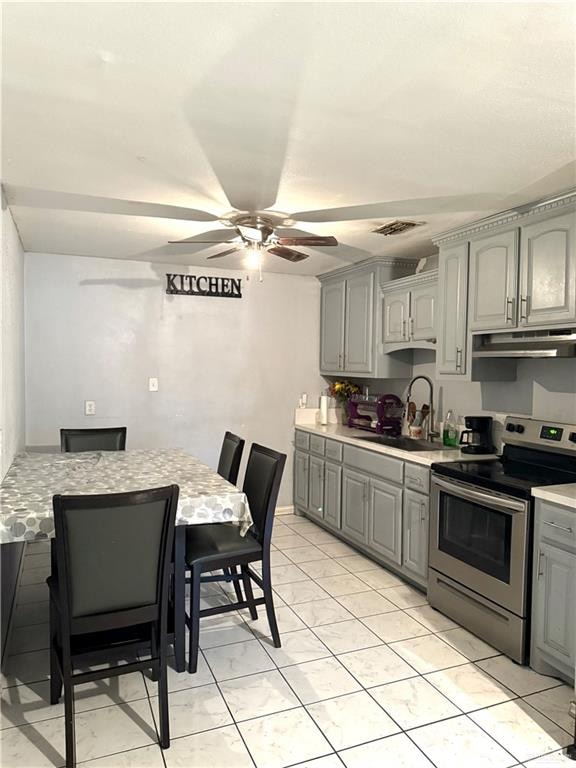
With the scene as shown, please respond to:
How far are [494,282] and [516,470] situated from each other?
42.0 inches

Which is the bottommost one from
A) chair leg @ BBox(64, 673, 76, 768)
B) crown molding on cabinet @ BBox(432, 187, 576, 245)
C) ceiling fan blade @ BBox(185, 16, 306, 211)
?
chair leg @ BBox(64, 673, 76, 768)

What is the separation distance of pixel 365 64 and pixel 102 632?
217 centimetres

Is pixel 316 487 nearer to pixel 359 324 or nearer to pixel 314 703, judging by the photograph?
pixel 359 324

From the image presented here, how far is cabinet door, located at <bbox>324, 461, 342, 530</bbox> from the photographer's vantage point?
422 cm

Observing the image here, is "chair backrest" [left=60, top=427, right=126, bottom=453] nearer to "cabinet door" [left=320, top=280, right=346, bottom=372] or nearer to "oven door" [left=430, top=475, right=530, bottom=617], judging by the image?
"cabinet door" [left=320, top=280, right=346, bottom=372]

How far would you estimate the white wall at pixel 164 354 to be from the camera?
4.15m

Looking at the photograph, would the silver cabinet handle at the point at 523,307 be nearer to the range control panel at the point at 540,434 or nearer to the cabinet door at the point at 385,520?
the range control panel at the point at 540,434

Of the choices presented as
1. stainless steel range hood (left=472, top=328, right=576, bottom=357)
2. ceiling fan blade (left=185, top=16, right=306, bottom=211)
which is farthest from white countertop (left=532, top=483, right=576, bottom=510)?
ceiling fan blade (left=185, top=16, right=306, bottom=211)

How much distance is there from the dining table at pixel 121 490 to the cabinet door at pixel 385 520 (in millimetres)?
1302

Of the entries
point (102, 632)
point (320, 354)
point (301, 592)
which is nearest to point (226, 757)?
point (102, 632)

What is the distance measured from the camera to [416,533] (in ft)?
10.7

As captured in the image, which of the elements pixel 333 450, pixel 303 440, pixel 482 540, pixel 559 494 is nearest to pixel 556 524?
pixel 559 494

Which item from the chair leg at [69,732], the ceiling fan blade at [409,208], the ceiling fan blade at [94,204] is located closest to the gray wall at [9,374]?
the ceiling fan blade at [94,204]

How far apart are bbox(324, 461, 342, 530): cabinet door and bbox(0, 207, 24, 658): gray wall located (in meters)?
2.33
